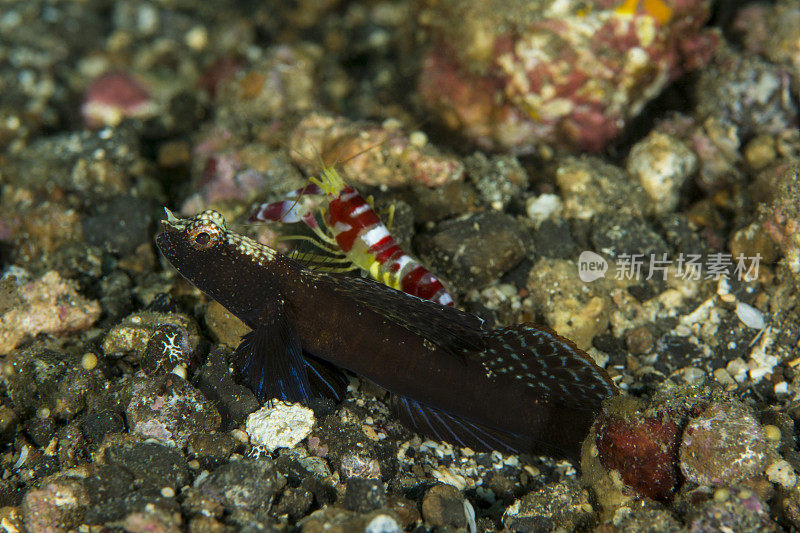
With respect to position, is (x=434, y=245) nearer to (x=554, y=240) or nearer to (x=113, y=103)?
(x=554, y=240)

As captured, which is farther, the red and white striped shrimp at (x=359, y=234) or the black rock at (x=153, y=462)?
the red and white striped shrimp at (x=359, y=234)

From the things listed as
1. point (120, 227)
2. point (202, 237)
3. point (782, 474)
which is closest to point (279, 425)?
point (202, 237)

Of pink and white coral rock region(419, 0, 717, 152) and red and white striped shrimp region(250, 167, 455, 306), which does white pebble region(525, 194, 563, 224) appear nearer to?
pink and white coral rock region(419, 0, 717, 152)

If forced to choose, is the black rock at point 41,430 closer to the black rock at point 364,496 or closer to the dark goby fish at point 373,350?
the dark goby fish at point 373,350

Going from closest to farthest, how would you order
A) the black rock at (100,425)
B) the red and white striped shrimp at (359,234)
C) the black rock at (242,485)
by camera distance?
the black rock at (242,485) → the black rock at (100,425) → the red and white striped shrimp at (359,234)

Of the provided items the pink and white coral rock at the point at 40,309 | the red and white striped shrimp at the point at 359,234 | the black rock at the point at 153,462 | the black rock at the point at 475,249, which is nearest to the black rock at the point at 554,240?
the black rock at the point at 475,249
